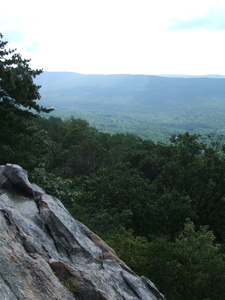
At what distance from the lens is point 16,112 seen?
896 inches

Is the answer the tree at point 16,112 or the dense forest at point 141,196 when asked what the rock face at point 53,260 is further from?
the tree at point 16,112

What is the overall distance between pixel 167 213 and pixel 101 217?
799 centimetres

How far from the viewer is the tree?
774 inches

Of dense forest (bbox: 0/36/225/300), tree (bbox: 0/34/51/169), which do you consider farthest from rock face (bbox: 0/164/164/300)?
tree (bbox: 0/34/51/169)

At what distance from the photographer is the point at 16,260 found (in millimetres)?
7582

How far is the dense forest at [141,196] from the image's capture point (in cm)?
1441

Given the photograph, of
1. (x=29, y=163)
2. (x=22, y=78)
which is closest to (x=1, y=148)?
(x=29, y=163)

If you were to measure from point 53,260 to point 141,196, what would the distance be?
55.1 feet

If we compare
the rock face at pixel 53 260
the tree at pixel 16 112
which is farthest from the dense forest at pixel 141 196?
the rock face at pixel 53 260

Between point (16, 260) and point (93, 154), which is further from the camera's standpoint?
point (93, 154)

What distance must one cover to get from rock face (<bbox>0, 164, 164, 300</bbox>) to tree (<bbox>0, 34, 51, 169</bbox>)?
24.4ft

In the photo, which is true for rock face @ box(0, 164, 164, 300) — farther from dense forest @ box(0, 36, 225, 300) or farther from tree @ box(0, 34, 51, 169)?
tree @ box(0, 34, 51, 169)

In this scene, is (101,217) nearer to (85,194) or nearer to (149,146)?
(85,194)

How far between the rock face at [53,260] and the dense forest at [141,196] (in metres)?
3.70
